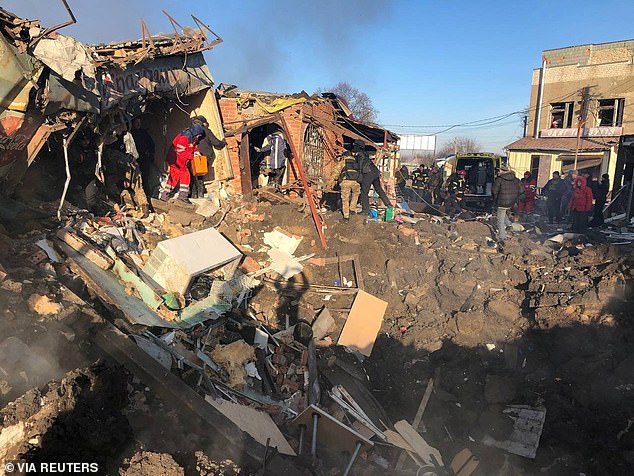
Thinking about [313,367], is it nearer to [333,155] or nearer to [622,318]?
[622,318]

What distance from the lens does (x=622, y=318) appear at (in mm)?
5812

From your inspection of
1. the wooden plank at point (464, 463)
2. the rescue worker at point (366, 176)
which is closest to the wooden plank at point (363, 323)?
the wooden plank at point (464, 463)

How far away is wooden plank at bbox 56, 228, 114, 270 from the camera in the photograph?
5648mm

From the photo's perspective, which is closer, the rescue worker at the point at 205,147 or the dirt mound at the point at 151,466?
the dirt mound at the point at 151,466

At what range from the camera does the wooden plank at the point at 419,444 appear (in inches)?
174

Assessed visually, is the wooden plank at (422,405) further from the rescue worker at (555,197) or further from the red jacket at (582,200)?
the rescue worker at (555,197)

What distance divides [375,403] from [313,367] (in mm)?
861

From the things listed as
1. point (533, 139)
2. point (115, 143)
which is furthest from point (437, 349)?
point (533, 139)

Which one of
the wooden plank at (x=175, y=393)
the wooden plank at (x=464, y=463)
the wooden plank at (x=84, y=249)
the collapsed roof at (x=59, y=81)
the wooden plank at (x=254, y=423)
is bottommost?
the wooden plank at (x=464, y=463)

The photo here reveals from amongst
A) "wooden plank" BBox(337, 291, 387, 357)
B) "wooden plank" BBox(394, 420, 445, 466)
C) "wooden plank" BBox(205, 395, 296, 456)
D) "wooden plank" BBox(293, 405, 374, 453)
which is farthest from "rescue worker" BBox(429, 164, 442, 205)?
"wooden plank" BBox(205, 395, 296, 456)

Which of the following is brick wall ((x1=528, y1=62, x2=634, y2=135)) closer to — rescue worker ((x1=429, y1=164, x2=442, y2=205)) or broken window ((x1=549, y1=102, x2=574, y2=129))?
broken window ((x1=549, y1=102, x2=574, y2=129))

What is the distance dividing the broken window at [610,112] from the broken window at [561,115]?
1438 millimetres

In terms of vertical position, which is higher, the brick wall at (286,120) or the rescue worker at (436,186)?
the brick wall at (286,120)

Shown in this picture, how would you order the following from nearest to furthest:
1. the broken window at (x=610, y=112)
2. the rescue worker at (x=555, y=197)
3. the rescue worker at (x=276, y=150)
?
the rescue worker at (x=276, y=150)
the rescue worker at (x=555, y=197)
the broken window at (x=610, y=112)
